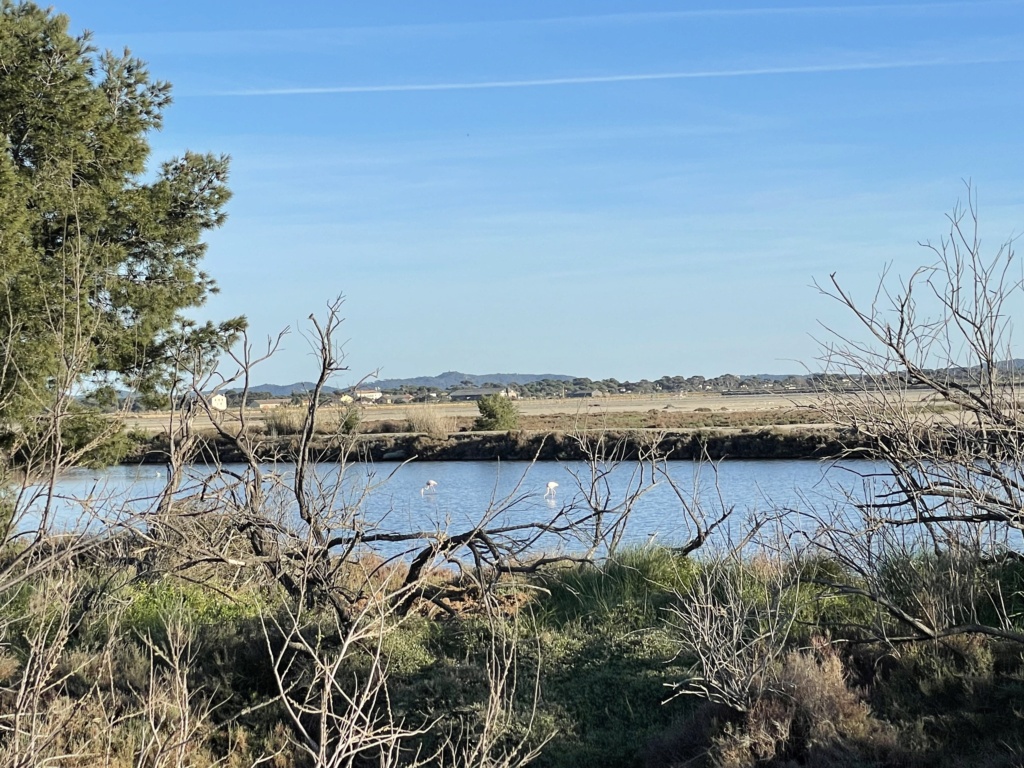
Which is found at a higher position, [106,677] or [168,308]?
[168,308]

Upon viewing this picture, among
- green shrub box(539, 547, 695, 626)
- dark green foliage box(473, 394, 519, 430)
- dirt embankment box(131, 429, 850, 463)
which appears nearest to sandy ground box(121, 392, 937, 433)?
dirt embankment box(131, 429, 850, 463)

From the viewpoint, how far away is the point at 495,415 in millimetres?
44594

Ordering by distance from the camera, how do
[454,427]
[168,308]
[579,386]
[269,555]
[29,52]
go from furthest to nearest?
1. [579,386]
2. [454,427]
3. [168,308]
4. [29,52]
5. [269,555]

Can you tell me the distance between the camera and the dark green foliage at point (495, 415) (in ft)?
146

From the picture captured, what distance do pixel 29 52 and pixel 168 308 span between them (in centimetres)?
393

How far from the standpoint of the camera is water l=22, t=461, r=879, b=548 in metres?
10.7

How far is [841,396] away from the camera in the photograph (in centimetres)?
930

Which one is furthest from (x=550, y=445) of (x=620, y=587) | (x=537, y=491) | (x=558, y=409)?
(x=558, y=409)

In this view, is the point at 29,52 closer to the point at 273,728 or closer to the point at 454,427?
the point at 273,728

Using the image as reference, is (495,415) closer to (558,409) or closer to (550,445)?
(550,445)

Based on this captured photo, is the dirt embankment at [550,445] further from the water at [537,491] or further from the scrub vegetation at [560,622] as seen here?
the scrub vegetation at [560,622]

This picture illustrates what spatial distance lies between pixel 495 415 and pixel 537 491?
25.4 metres

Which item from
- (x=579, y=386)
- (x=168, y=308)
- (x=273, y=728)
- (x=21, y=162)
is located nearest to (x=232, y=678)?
(x=273, y=728)

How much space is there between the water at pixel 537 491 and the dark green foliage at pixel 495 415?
7332 mm
